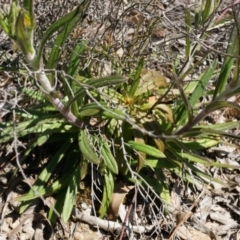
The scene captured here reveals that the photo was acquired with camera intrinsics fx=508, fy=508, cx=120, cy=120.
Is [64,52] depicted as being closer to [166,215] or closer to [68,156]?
[68,156]

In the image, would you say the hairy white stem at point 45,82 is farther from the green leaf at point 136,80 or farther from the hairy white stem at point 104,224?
the hairy white stem at point 104,224

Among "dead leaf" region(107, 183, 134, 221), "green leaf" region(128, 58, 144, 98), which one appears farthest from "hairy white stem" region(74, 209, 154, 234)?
"green leaf" region(128, 58, 144, 98)

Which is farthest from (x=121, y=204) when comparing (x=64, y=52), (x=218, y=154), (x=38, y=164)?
(x=64, y=52)

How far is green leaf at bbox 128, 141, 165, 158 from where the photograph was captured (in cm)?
318

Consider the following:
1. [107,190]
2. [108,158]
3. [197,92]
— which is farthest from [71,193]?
[197,92]

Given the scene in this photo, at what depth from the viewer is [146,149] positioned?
10.5 ft

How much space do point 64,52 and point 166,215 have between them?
1.34 metres

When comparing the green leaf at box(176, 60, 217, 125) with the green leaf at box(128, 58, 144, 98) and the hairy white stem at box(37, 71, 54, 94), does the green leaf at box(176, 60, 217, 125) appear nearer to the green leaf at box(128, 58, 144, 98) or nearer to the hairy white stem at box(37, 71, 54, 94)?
the green leaf at box(128, 58, 144, 98)

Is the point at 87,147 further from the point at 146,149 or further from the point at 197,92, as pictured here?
the point at 197,92

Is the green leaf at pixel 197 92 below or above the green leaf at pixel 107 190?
above

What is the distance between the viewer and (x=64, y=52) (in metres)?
3.60

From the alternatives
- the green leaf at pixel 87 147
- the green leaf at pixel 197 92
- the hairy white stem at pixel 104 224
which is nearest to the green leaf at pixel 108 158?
the green leaf at pixel 87 147

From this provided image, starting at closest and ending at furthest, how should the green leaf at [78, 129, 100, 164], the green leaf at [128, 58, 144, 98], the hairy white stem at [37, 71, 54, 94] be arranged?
the hairy white stem at [37, 71, 54, 94] < the green leaf at [78, 129, 100, 164] < the green leaf at [128, 58, 144, 98]

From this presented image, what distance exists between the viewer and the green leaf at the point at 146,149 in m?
3.18
